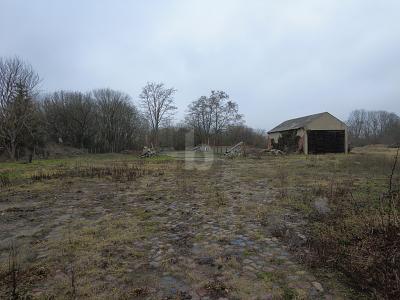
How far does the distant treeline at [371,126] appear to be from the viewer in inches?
2889

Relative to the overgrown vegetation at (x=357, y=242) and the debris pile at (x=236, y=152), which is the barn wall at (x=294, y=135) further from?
the overgrown vegetation at (x=357, y=242)

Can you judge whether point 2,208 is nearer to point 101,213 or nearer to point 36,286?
point 101,213

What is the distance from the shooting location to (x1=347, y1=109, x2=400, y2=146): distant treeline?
73.4 meters

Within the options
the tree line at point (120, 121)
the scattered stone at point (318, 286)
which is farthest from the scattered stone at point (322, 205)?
the tree line at point (120, 121)

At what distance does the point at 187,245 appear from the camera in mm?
4934

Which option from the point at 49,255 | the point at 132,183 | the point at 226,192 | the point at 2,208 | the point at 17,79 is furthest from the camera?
the point at 17,79

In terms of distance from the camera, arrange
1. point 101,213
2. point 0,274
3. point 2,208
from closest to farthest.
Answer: point 0,274
point 101,213
point 2,208

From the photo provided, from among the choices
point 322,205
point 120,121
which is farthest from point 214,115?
point 322,205

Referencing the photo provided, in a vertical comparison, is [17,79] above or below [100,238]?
above

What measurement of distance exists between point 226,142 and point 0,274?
167ft

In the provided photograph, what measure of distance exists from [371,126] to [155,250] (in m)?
93.5

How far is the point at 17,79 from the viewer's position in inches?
1221

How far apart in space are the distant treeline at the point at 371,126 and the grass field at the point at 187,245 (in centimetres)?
Answer: 7391

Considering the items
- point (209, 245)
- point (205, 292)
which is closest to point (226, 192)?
point (209, 245)
